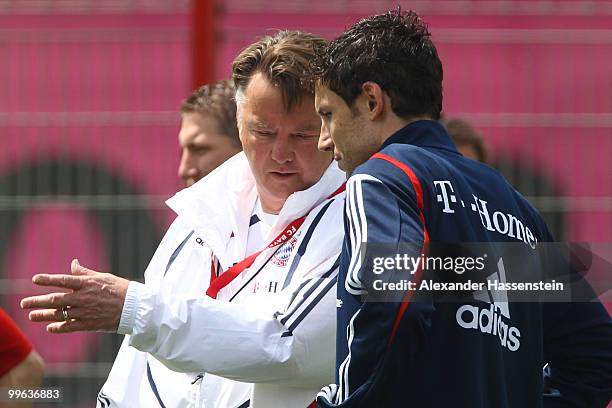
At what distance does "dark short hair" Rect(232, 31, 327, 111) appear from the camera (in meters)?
2.74

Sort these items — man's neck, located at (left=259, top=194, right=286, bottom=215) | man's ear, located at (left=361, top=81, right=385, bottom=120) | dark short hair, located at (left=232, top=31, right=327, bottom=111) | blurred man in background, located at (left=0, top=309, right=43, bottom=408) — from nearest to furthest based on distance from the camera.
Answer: man's ear, located at (left=361, top=81, right=385, bottom=120)
dark short hair, located at (left=232, top=31, right=327, bottom=111)
man's neck, located at (left=259, top=194, right=286, bottom=215)
blurred man in background, located at (left=0, top=309, right=43, bottom=408)

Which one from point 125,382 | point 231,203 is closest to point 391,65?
point 231,203

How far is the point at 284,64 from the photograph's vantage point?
9.08 ft

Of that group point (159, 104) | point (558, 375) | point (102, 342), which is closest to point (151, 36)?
point (159, 104)

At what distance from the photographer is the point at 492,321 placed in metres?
2.27

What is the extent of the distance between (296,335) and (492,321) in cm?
46

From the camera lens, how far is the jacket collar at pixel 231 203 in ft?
9.04

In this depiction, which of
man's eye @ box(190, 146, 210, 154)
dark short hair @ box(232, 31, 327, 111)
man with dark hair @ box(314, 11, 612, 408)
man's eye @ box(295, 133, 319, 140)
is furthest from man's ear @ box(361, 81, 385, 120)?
man's eye @ box(190, 146, 210, 154)

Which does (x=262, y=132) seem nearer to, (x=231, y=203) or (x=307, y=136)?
(x=307, y=136)

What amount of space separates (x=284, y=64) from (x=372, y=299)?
84cm

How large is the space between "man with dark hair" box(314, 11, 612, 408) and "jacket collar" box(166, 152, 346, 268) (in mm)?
290

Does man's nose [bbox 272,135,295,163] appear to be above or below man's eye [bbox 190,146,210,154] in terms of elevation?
below

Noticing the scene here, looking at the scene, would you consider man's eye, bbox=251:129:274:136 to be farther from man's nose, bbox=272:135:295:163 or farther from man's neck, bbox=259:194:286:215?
man's neck, bbox=259:194:286:215

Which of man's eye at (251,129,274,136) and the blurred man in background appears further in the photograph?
the blurred man in background
